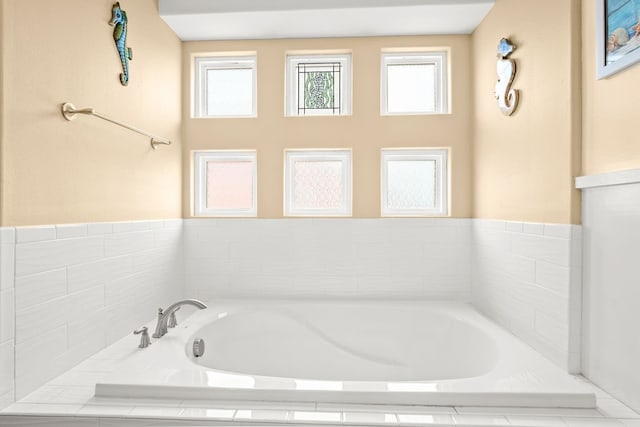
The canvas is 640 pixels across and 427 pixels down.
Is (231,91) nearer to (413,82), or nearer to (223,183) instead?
(223,183)

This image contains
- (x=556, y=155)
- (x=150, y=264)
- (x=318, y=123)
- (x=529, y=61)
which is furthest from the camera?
(x=318, y=123)

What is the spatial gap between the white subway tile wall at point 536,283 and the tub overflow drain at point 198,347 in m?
1.55

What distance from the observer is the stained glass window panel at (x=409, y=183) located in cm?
270

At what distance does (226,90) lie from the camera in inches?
110

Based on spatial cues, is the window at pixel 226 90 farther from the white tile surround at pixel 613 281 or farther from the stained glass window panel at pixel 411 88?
the white tile surround at pixel 613 281

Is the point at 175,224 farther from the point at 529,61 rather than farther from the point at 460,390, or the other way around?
the point at 529,61

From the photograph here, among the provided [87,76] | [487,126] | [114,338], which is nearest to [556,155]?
[487,126]

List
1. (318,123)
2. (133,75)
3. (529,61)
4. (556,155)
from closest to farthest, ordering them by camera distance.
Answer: (556,155)
(529,61)
(133,75)
(318,123)

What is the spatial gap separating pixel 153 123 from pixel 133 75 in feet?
0.98

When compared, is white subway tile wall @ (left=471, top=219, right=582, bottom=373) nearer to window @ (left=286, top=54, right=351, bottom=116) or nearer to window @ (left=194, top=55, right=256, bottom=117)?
window @ (left=286, top=54, right=351, bottom=116)

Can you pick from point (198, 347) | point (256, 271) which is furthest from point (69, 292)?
point (256, 271)

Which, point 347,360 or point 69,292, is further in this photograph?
point 347,360

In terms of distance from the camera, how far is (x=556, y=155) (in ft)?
5.30

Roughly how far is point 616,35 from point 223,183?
2.29 meters
